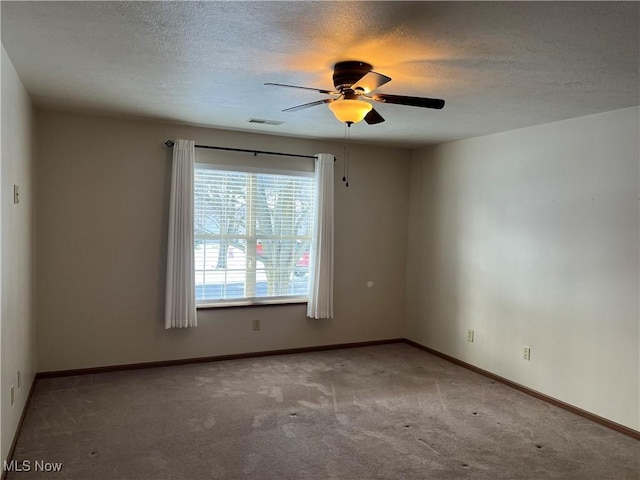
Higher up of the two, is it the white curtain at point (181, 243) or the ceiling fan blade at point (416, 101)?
the ceiling fan blade at point (416, 101)

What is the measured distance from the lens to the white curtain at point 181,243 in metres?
4.53

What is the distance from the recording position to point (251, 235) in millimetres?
5051

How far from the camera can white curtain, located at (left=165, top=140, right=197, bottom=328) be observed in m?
4.53

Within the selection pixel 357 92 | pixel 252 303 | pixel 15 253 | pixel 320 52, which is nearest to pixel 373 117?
pixel 357 92

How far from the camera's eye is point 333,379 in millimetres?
4422

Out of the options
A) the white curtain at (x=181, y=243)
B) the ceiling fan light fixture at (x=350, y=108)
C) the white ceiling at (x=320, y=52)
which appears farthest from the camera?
the white curtain at (x=181, y=243)

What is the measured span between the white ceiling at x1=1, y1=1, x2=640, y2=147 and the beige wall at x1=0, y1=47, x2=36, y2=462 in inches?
9.7

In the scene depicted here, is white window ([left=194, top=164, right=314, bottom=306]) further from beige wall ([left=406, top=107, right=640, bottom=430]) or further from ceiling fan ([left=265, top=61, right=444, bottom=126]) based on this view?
ceiling fan ([left=265, top=61, right=444, bottom=126])

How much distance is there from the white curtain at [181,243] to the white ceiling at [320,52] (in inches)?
28.2

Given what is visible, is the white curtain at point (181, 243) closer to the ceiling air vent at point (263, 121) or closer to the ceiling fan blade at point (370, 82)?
the ceiling air vent at point (263, 121)

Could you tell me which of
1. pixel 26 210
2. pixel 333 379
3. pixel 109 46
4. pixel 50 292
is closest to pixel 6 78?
pixel 109 46

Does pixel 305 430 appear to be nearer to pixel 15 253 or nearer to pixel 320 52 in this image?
pixel 15 253

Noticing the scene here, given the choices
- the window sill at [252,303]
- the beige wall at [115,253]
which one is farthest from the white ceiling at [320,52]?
the window sill at [252,303]

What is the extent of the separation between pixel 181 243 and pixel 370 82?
2673 mm
